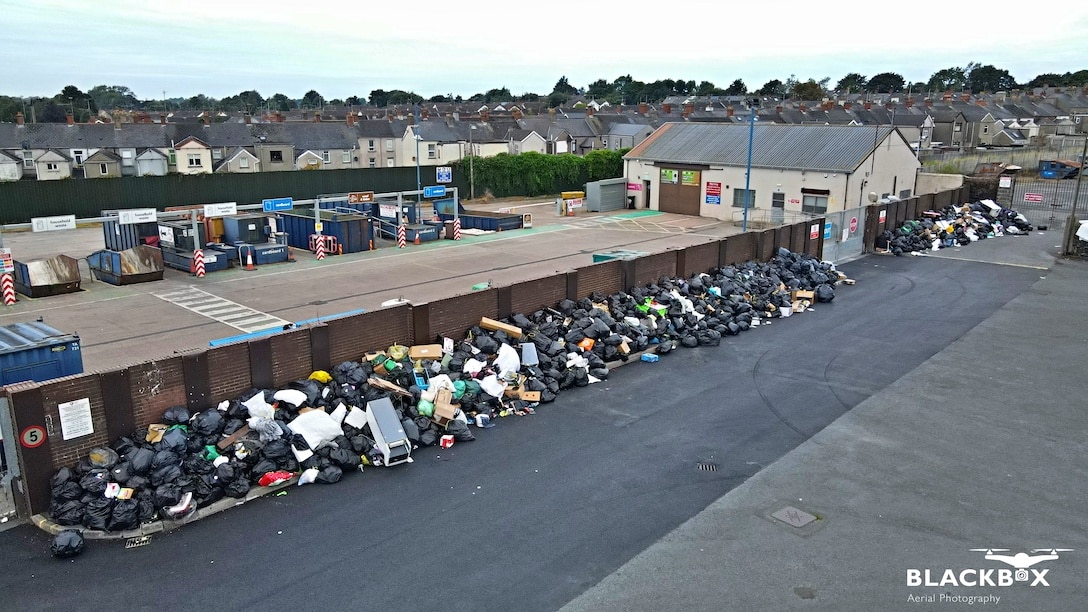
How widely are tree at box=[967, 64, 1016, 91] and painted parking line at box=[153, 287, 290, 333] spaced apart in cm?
20927

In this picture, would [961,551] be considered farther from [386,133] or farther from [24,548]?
[386,133]

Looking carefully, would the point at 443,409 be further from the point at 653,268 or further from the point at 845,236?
the point at 845,236

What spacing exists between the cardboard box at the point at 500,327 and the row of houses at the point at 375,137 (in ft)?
114

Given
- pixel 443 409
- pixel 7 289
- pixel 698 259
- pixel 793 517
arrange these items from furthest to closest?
pixel 7 289, pixel 698 259, pixel 443 409, pixel 793 517

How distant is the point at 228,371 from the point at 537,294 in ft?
26.8

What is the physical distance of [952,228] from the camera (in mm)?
36750

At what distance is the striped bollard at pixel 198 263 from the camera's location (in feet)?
96.5

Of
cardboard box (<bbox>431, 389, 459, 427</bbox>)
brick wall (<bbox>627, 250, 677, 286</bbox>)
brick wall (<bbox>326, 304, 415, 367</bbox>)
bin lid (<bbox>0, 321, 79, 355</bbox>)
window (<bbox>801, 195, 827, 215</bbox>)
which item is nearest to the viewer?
bin lid (<bbox>0, 321, 79, 355</bbox>)

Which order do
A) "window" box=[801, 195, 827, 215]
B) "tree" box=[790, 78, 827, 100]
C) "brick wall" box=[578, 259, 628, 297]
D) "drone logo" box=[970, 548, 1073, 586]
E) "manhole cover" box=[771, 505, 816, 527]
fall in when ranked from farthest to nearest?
"tree" box=[790, 78, 827, 100], "window" box=[801, 195, 827, 215], "brick wall" box=[578, 259, 628, 297], "manhole cover" box=[771, 505, 816, 527], "drone logo" box=[970, 548, 1073, 586]

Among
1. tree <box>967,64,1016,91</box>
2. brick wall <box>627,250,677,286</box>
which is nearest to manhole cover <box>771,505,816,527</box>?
brick wall <box>627,250,677,286</box>

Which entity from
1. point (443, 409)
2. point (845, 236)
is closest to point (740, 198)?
point (845, 236)

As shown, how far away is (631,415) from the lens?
15.2m

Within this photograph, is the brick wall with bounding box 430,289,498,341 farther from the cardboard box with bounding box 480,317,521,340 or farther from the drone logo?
the drone logo

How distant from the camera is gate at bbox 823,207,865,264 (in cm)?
3122
